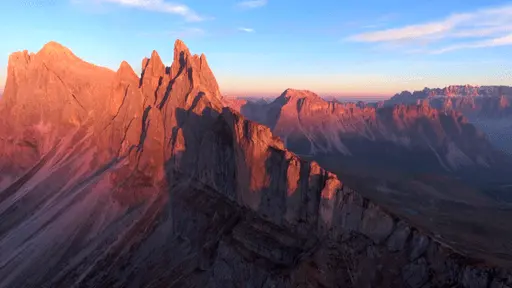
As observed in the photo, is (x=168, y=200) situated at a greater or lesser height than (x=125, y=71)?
lesser

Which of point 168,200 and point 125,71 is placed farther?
point 125,71

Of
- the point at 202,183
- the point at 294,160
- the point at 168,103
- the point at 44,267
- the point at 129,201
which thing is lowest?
the point at 44,267

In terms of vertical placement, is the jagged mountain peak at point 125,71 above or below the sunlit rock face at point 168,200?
above

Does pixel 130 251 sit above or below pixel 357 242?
below

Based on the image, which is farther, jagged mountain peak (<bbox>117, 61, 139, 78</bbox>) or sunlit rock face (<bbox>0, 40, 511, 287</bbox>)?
jagged mountain peak (<bbox>117, 61, 139, 78</bbox>)

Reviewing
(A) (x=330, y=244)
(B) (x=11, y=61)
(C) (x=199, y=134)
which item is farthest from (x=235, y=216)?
(B) (x=11, y=61)

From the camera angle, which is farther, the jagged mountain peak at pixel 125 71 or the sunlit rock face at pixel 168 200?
the jagged mountain peak at pixel 125 71

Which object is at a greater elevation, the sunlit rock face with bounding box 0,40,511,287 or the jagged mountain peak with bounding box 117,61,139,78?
the jagged mountain peak with bounding box 117,61,139,78

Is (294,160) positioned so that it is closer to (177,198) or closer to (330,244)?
(330,244)
